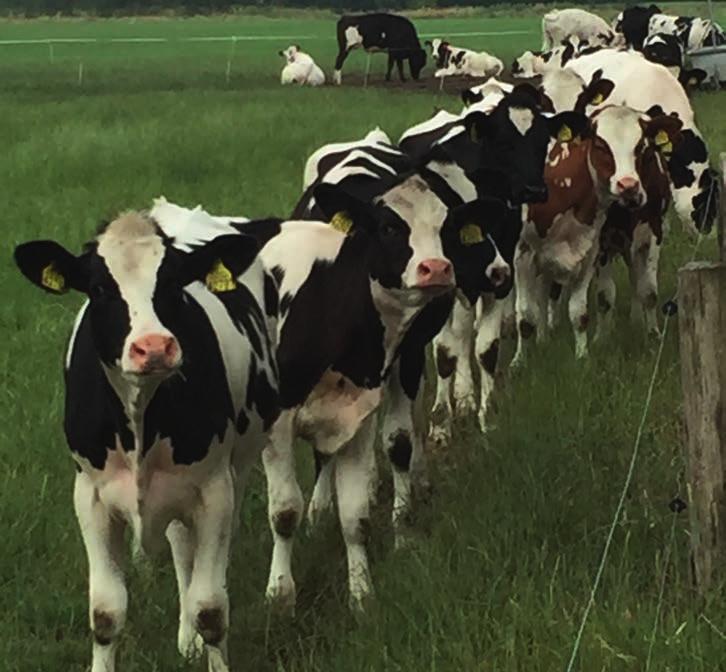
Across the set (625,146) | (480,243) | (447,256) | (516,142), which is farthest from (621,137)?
(447,256)

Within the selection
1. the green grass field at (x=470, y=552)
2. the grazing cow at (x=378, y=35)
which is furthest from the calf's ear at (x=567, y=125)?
the grazing cow at (x=378, y=35)

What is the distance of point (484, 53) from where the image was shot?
36.3 meters

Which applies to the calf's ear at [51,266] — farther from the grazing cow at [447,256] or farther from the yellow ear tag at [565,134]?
the yellow ear tag at [565,134]

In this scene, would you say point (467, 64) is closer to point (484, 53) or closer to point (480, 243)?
point (484, 53)

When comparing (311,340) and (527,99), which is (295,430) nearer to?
(311,340)

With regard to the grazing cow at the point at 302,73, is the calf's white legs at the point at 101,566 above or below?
above

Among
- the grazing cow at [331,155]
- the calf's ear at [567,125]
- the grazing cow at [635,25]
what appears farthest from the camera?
the grazing cow at [635,25]

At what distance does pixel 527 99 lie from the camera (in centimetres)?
828

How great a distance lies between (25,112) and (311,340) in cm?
1667

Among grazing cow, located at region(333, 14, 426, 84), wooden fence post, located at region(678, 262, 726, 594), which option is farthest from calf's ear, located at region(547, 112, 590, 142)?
grazing cow, located at region(333, 14, 426, 84)

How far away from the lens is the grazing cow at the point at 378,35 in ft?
119

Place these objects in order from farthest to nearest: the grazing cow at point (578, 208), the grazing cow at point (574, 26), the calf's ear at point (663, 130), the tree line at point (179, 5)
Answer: the tree line at point (179, 5), the grazing cow at point (574, 26), the calf's ear at point (663, 130), the grazing cow at point (578, 208)

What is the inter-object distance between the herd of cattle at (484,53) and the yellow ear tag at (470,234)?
23266 millimetres

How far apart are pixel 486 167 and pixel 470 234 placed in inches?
72.8
